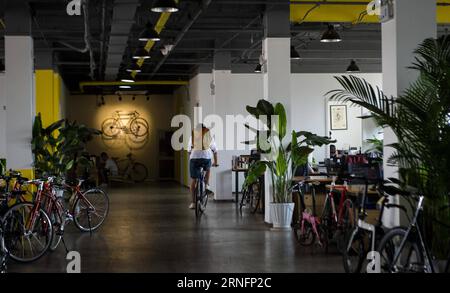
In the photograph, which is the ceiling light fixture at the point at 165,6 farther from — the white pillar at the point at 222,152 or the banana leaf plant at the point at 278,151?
the white pillar at the point at 222,152

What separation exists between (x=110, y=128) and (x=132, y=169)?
1.67 metres

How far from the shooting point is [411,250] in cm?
548

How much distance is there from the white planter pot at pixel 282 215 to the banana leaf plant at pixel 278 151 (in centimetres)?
9

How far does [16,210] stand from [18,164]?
362 centimetres

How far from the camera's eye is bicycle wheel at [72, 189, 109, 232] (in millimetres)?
10281

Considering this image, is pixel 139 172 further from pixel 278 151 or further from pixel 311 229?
pixel 311 229

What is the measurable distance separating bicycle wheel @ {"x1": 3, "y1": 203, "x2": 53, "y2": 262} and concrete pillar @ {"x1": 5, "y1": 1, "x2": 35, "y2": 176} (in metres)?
2.98

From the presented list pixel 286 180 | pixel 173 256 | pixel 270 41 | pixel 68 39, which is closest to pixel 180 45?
pixel 68 39

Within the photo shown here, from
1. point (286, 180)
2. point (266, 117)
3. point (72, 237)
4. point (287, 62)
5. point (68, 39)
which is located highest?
point (68, 39)

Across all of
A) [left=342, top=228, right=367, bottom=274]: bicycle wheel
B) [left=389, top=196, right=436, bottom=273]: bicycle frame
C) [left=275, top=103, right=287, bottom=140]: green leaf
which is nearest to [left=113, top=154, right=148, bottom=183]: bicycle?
[left=275, top=103, right=287, bottom=140]: green leaf

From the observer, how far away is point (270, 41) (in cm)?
1105

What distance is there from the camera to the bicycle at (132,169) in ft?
83.1

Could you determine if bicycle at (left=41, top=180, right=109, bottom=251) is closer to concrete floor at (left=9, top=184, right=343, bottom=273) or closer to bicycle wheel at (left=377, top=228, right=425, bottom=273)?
concrete floor at (left=9, top=184, right=343, bottom=273)

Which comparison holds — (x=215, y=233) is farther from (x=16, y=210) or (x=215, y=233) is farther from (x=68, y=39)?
(x=68, y=39)
